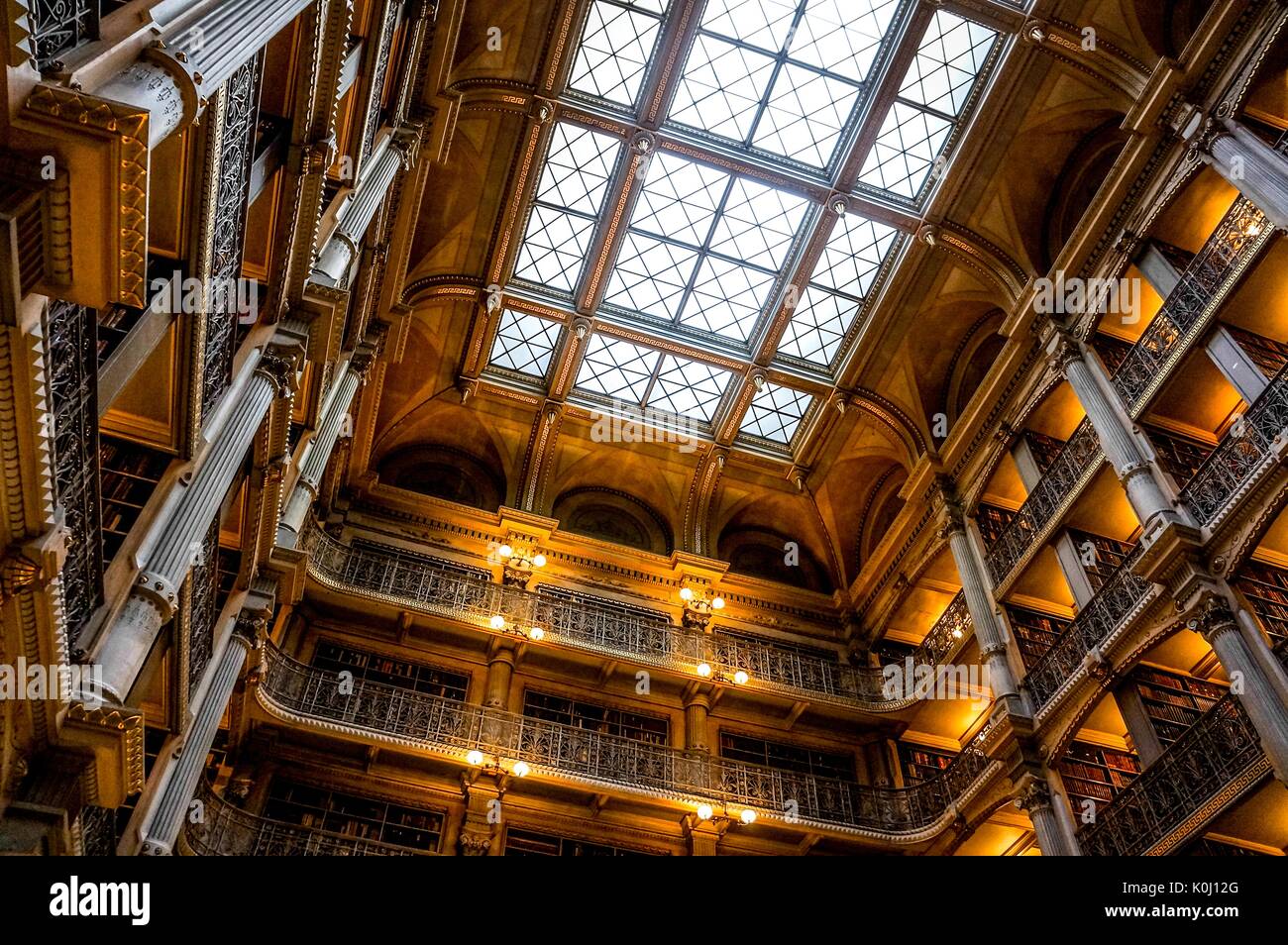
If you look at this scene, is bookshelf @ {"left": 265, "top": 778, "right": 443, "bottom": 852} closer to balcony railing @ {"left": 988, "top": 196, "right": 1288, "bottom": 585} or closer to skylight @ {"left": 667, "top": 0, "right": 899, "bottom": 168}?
balcony railing @ {"left": 988, "top": 196, "right": 1288, "bottom": 585}

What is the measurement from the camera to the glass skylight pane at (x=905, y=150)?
15.1 m

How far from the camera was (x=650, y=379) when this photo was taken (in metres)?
18.6

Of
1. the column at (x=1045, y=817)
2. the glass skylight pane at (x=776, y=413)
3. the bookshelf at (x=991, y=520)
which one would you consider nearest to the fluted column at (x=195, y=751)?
the column at (x=1045, y=817)

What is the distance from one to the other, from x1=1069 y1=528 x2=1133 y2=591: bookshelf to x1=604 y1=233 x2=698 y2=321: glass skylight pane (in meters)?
8.62

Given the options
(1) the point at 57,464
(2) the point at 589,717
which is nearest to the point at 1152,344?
(2) the point at 589,717

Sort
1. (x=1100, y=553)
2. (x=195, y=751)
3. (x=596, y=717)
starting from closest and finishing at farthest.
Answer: (x=195, y=751) → (x=1100, y=553) → (x=596, y=717)

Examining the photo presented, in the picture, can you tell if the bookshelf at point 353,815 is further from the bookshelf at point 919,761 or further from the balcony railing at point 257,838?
the bookshelf at point 919,761

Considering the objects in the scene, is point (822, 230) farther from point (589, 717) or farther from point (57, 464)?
point (57, 464)

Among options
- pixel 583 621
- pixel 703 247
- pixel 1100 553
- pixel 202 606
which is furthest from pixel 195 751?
pixel 1100 553

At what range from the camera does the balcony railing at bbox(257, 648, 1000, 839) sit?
12.7 m

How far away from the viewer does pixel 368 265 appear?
42.0ft

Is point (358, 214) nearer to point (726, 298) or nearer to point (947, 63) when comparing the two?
point (726, 298)

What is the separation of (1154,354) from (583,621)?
33.6 ft
